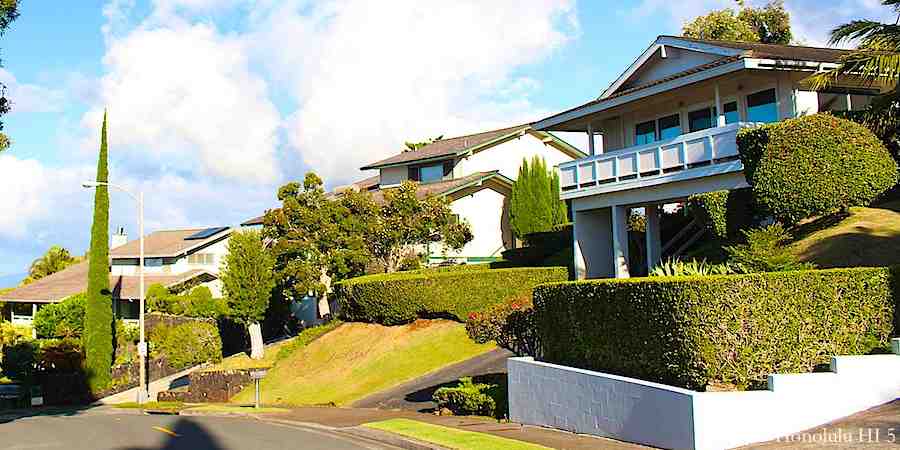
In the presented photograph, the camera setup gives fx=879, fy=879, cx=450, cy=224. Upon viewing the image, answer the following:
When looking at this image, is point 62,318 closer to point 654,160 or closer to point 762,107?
point 654,160

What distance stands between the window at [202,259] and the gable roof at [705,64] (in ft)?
100

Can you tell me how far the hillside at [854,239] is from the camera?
2030 cm

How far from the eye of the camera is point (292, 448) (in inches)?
667

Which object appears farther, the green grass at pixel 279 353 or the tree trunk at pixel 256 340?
the tree trunk at pixel 256 340

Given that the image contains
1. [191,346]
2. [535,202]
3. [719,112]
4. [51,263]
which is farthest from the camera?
[51,263]

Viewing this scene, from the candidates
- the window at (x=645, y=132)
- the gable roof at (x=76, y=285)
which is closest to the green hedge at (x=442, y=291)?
the window at (x=645, y=132)

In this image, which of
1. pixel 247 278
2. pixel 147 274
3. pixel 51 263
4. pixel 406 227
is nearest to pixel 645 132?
pixel 406 227

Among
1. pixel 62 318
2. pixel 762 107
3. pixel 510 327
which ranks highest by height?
pixel 762 107

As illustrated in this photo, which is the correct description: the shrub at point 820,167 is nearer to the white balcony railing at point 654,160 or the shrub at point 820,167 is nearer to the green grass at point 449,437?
the white balcony railing at point 654,160

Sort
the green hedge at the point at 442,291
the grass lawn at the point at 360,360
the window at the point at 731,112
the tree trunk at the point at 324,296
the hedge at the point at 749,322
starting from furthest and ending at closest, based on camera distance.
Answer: the tree trunk at the point at 324,296 < the green hedge at the point at 442,291 < the grass lawn at the point at 360,360 < the window at the point at 731,112 < the hedge at the point at 749,322

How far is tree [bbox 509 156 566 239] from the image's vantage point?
43.3 meters

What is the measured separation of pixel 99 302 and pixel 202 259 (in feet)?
48.4

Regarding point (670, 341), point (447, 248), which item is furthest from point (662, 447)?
point (447, 248)

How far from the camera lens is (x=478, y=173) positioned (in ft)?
156
